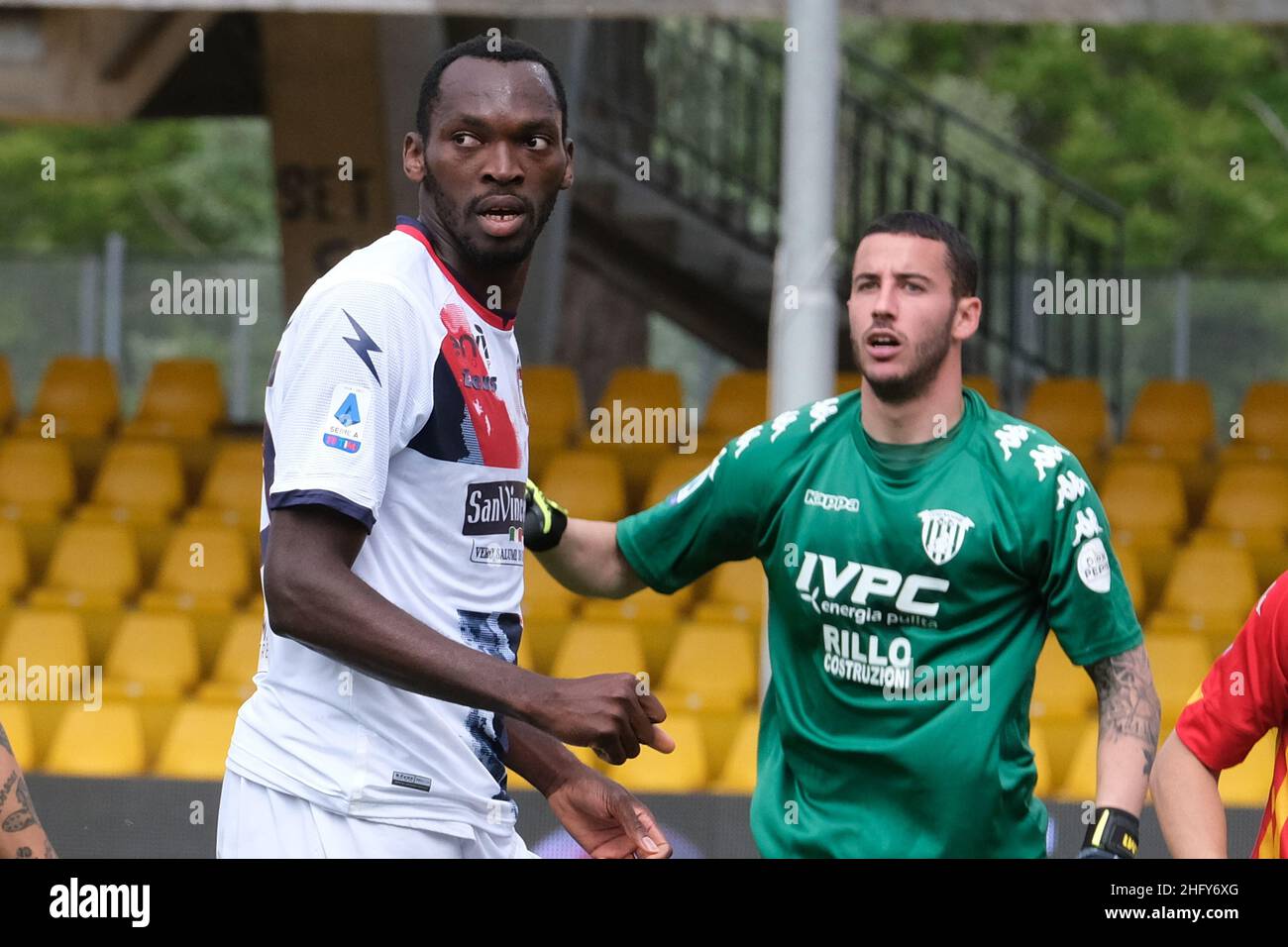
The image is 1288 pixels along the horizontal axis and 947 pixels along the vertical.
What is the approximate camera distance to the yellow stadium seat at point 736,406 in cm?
1088

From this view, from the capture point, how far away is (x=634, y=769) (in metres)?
7.00

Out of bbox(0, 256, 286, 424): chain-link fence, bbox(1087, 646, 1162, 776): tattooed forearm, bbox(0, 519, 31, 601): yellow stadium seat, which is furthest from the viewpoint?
bbox(0, 256, 286, 424): chain-link fence

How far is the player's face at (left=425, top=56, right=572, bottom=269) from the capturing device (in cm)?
295

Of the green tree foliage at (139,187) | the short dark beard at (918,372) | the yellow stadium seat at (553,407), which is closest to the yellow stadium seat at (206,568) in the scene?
the yellow stadium seat at (553,407)

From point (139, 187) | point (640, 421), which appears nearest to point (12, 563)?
point (640, 421)

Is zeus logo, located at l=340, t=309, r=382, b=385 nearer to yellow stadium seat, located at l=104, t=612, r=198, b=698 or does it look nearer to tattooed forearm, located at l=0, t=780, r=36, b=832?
tattooed forearm, located at l=0, t=780, r=36, b=832

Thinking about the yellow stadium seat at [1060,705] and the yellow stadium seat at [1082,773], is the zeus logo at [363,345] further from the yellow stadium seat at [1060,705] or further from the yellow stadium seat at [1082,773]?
the yellow stadium seat at [1060,705]

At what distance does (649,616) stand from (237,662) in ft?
5.95

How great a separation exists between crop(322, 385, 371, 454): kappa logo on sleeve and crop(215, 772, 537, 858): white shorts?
61 centimetres

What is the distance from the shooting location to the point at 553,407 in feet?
36.2

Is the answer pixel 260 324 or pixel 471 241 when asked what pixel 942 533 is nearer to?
pixel 471 241

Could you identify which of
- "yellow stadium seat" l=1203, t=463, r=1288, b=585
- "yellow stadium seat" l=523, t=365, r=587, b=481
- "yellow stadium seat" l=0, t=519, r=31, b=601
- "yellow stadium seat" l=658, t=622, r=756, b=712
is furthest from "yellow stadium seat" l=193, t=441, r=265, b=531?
"yellow stadium seat" l=1203, t=463, r=1288, b=585
